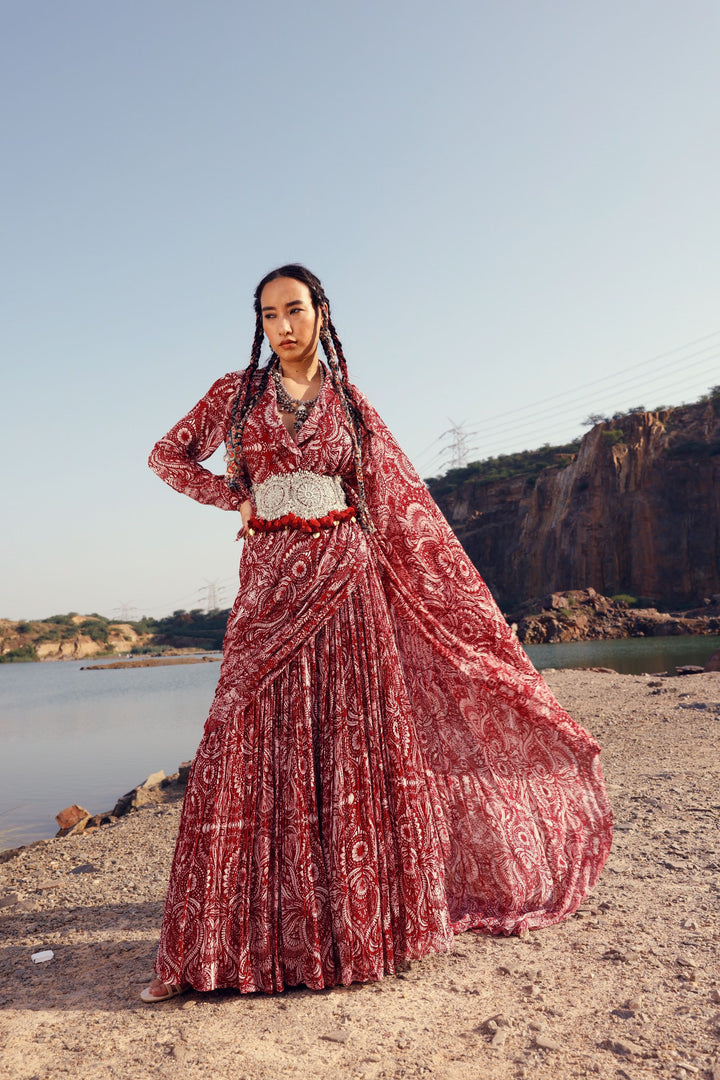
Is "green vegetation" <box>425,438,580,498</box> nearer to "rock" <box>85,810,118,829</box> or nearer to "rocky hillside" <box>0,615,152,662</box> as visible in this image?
"rocky hillside" <box>0,615,152,662</box>

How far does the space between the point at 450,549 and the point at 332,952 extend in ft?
4.46

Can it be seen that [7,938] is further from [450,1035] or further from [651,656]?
[651,656]

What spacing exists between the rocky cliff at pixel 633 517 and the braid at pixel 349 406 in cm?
3612

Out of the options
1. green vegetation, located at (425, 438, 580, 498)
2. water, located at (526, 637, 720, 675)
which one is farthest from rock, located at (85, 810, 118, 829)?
green vegetation, located at (425, 438, 580, 498)

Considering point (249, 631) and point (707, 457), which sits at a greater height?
point (707, 457)

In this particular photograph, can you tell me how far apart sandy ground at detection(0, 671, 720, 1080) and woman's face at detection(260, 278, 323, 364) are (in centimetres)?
201

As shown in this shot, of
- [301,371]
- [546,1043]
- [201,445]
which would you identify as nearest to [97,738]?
[201,445]

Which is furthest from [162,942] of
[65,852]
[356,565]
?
[65,852]

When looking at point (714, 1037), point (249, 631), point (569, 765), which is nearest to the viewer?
point (714, 1037)

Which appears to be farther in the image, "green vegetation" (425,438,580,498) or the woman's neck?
"green vegetation" (425,438,580,498)

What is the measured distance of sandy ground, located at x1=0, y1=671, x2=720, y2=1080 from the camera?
1.67m

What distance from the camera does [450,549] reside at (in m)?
2.71

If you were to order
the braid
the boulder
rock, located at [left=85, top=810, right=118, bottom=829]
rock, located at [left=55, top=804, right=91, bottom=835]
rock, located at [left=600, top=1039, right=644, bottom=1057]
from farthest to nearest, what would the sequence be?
the boulder → rock, located at [left=55, top=804, right=91, bottom=835] → rock, located at [left=85, top=810, right=118, bottom=829] → the braid → rock, located at [left=600, top=1039, right=644, bottom=1057]

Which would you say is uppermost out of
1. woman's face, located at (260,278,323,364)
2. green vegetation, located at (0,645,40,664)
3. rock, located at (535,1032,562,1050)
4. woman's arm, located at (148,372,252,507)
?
woman's face, located at (260,278,323,364)
